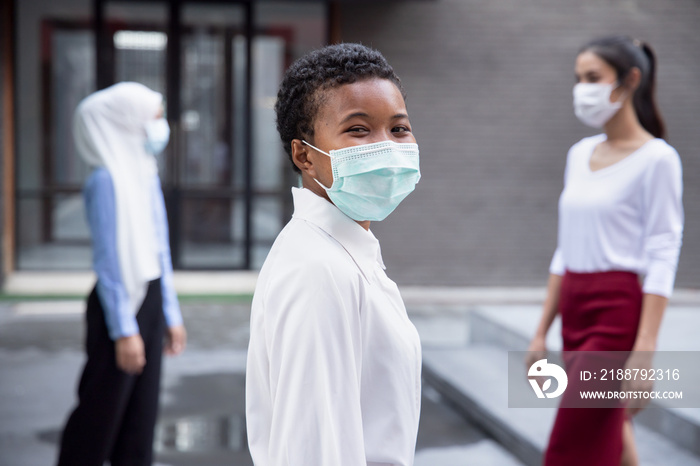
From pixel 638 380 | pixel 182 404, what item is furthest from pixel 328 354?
pixel 182 404

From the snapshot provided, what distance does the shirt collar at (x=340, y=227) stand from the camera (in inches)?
56.0

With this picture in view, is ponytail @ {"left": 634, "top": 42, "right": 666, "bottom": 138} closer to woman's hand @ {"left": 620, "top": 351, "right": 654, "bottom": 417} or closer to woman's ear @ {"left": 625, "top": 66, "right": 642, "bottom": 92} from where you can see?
woman's ear @ {"left": 625, "top": 66, "right": 642, "bottom": 92}

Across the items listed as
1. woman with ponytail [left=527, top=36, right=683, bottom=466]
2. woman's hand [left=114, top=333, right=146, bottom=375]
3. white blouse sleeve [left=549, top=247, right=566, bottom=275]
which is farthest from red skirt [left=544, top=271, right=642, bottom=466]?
woman's hand [left=114, top=333, right=146, bottom=375]

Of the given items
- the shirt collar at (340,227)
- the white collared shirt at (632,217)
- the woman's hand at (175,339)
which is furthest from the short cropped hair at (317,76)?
the woman's hand at (175,339)

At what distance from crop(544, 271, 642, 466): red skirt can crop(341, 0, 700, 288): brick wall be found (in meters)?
6.60

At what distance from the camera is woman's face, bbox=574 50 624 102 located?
2.85 metres

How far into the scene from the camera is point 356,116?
1404 millimetres

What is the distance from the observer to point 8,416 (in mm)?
4672

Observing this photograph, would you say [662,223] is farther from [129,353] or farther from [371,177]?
[129,353]

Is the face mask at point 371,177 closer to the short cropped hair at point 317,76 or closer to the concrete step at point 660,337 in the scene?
the short cropped hair at point 317,76

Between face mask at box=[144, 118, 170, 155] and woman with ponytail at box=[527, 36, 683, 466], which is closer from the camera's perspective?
woman with ponytail at box=[527, 36, 683, 466]

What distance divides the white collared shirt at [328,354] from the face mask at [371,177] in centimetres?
3

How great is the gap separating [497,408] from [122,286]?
2.54 metres

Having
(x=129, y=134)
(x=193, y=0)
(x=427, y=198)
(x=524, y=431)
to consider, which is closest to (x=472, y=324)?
(x=524, y=431)
